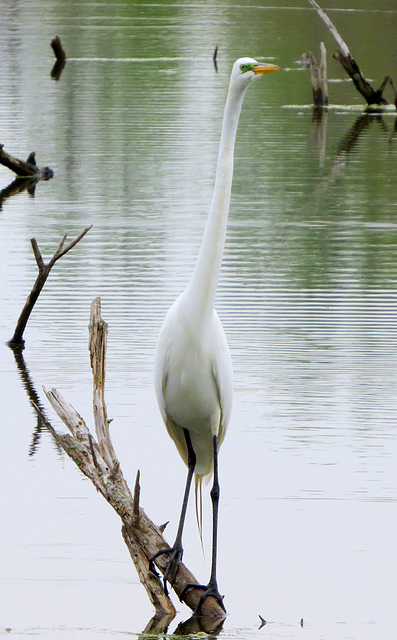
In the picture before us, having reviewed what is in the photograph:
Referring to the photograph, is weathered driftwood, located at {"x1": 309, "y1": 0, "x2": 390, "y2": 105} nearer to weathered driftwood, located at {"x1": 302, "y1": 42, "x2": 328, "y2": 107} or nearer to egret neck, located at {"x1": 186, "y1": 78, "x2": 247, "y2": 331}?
weathered driftwood, located at {"x1": 302, "y1": 42, "x2": 328, "y2": 107}

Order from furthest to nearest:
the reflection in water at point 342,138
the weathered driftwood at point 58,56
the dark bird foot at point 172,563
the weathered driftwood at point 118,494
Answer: the weathered driftwood at point 58,56
the reflection in water at point 342,138
the dark bird foot at point 172,563
the weathered driftwood at point 118,494

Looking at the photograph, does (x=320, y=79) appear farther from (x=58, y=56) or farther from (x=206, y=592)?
(x=206, y=592)

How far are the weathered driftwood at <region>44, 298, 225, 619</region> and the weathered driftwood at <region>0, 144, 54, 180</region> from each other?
1428 centimetres

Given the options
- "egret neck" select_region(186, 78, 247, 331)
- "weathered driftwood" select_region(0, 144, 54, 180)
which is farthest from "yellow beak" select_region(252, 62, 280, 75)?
"weathered driftwood" select_region(0, 144, 54, 180)

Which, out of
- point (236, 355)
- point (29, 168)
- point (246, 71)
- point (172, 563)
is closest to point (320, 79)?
point (29, 168)

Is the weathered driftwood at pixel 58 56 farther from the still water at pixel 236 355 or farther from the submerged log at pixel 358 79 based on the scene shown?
the submerged log at pixel 358 79

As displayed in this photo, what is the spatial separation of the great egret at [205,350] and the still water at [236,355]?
0.67 metres

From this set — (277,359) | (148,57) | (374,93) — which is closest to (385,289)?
(277,359)

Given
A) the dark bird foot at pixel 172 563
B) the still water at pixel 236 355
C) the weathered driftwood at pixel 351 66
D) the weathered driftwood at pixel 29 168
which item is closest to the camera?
the dark bird foot at pixel 172 563

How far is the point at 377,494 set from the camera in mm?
7703

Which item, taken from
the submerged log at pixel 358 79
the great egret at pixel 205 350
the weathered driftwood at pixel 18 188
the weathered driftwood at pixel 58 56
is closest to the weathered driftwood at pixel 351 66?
the submerged log at pixel 358 79

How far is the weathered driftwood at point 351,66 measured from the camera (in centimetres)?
2630

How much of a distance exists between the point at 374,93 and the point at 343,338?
18.7 m

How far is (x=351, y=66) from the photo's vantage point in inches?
1045
